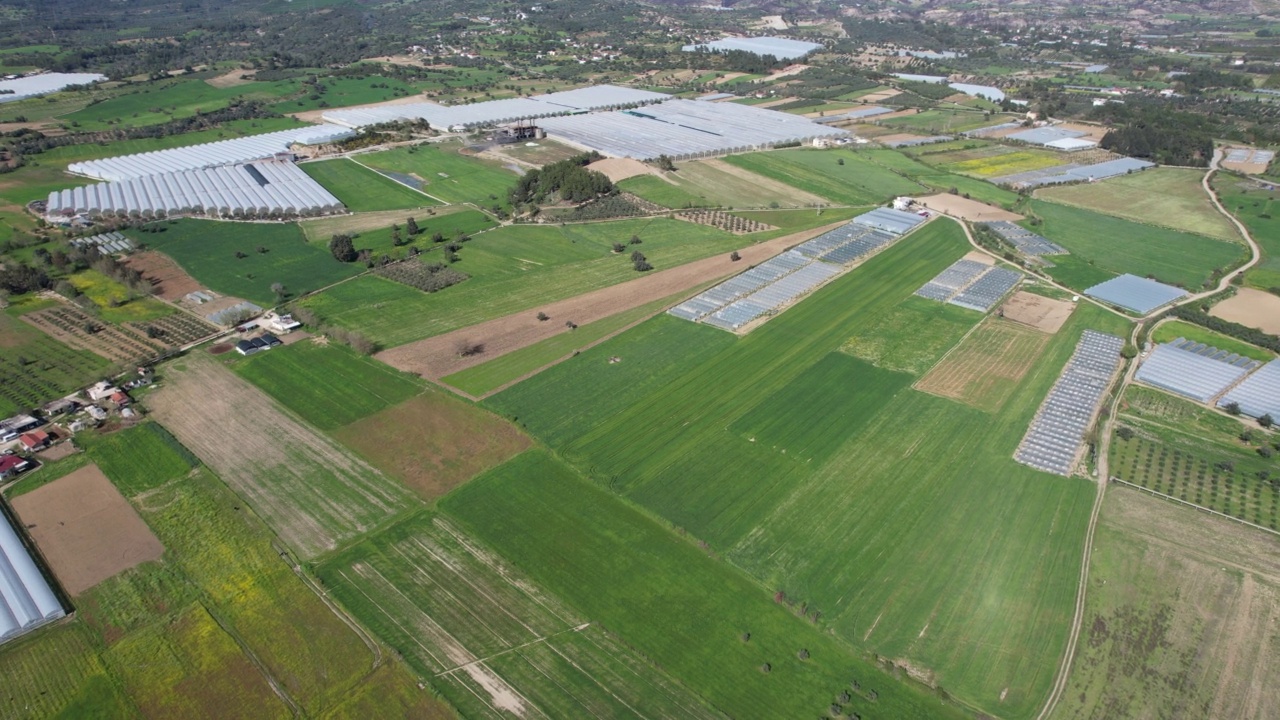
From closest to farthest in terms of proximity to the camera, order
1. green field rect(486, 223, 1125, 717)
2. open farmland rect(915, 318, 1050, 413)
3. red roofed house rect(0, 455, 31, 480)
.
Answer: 1. green field rect(486, 223, 1125, 717)
2. red roofed house rect(0, 455, 31, 480)
3. open farmland rect(915, 318, 1050, 413)

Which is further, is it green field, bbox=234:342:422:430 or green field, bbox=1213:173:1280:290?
green field, bbox=1213:173:1280:290

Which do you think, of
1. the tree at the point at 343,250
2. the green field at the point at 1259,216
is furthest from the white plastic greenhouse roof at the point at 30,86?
the green field at the point at 1259,216

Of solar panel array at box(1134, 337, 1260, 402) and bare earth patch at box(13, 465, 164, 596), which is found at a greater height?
solar panel array at box(1134, 337, 1260, 402)

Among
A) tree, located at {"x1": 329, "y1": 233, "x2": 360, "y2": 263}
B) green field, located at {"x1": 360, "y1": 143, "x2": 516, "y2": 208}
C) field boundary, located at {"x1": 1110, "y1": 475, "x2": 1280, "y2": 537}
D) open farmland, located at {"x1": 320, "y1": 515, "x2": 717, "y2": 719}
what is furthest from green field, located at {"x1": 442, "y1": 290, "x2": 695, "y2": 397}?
field boundary, located at {"x1": 1110, "y1": 475, "x2": 1280, "y2": 537}

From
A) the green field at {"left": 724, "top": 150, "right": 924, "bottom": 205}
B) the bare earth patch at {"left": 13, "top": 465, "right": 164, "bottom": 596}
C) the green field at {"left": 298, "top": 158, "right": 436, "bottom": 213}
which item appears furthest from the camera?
the green field at {"left": 724, "top": 150, "right": 924, "bottom": 205}

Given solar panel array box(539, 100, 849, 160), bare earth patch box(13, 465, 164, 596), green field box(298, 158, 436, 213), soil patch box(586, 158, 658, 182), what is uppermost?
solar panel array box(539, 100, 849, 160)

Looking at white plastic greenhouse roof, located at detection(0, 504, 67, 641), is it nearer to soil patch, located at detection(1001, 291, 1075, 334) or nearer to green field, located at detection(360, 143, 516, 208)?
green field, located at detection(360, 143, 516, 208)

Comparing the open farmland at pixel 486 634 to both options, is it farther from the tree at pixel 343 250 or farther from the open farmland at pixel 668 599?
the tree at pixel 343 250
